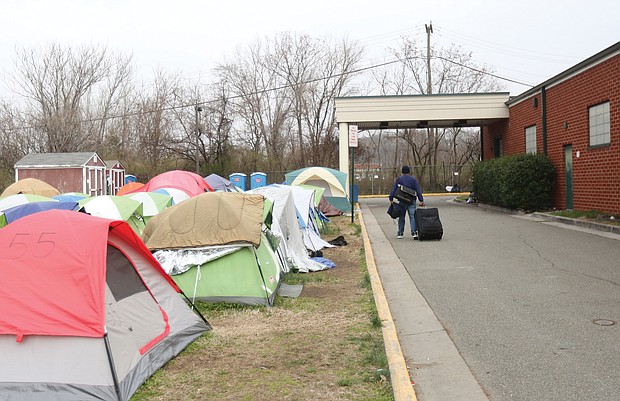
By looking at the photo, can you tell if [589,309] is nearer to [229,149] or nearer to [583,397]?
[583,397]

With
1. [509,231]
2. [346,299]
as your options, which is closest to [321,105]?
[509,231]

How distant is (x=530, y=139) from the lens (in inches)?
989

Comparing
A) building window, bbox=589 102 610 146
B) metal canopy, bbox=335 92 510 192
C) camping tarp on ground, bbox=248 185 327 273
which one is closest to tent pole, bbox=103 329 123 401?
camping tarp on ground, bbox=248 185 327 273

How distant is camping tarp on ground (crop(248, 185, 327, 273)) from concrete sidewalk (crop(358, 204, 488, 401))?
157 centimetres

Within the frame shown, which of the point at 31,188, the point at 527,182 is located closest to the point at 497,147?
the point at 527,182

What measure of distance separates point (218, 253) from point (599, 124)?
14.1m

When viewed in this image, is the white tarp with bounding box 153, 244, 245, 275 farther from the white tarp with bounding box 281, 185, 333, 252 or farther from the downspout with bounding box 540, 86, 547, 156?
the downspout with bounding box 540, 86, 547, 156

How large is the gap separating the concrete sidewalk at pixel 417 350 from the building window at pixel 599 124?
10.5 m

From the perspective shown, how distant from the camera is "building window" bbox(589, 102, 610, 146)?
1780 cm

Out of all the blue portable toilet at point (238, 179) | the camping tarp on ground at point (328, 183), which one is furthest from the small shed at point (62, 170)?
the camping tarp on ground at point (328, 183)

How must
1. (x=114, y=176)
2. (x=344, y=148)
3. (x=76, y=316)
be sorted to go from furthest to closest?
(x=114, y=176)
(x=344, y=148)
(x=76, y=316)

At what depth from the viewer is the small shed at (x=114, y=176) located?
117ft

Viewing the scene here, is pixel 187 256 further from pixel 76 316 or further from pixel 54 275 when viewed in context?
pixel 76 316

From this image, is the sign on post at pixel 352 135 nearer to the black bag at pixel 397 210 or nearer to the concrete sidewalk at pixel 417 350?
the black bag at pixel 397 210
